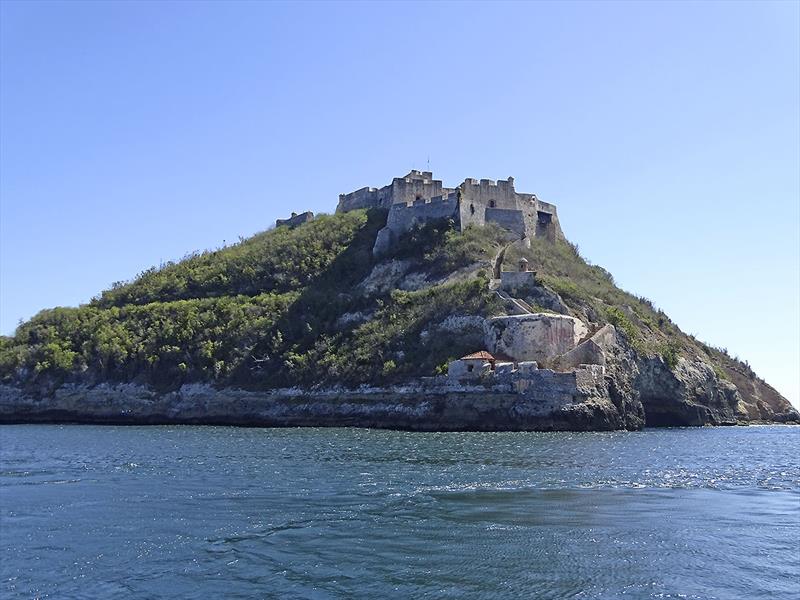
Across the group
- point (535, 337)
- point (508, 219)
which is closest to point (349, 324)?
point (535, 337)

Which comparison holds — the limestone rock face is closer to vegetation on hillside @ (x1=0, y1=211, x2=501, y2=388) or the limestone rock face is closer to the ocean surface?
vegetation on hillside @ (x1=0, y1=211, x2=501, y2=388)

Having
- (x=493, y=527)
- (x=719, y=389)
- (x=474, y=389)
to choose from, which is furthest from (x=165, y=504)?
(x=719, y=389)

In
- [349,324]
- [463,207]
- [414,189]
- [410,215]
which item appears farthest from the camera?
[414,189]

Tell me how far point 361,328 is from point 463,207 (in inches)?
715

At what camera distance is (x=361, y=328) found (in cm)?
7075

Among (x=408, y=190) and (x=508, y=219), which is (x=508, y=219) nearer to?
(x=508, y=219)

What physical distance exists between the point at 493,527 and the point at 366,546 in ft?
13.0

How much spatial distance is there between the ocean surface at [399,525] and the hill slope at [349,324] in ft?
85.6

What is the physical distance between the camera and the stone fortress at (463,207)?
8125 centimetres

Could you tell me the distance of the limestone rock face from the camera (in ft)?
192

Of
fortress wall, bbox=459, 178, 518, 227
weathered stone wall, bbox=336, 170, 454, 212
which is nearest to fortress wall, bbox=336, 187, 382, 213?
weathered stone wall, bbox=336, 170, 454, 212

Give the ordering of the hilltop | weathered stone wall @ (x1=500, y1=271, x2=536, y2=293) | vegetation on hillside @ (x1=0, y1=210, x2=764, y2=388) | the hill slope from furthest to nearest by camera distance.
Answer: vegetation on hillside @ (x1=0, y1=210, x2=764, y2=388)
weathered stone wall @ (x1=500, y1=271, x2=536, y2=293)
the hill slope
the hilltop

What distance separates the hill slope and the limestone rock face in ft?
8.50

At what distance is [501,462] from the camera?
35312 millimetres
